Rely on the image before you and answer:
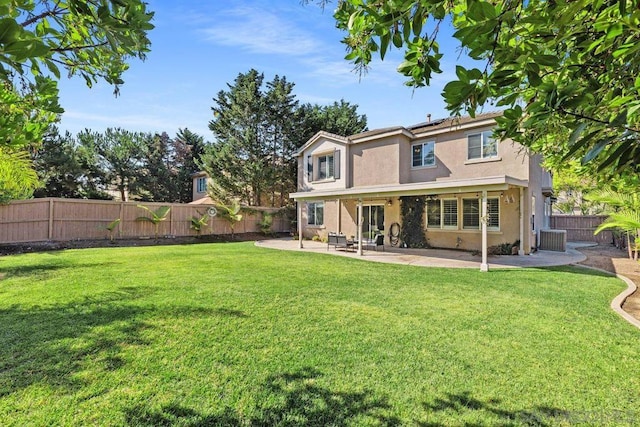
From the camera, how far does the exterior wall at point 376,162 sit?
17.7m

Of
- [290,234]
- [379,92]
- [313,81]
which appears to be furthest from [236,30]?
[290,234]

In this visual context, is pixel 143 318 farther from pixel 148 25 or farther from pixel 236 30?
pixel 236 30

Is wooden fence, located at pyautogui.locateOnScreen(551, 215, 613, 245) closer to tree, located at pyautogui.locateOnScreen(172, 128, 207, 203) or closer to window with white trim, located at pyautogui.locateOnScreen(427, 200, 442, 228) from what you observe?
window with white trim, located at pyautogui.locateOnScreen(427, 200, 442, 228)

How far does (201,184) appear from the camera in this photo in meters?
34.6

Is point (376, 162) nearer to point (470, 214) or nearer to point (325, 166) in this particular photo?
point (325, 166)

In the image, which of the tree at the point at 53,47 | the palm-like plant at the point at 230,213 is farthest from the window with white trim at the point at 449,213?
the tree at the point at 53,47

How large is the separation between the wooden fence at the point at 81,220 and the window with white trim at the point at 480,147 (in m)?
16.5

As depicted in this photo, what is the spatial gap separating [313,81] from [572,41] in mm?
5946

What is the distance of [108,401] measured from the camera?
123 inches

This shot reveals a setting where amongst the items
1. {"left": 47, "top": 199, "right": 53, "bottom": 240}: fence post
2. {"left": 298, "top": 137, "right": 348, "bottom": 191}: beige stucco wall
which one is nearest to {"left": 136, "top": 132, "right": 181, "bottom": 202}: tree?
{"left": 47, "top": 199, "right": 53, "bottom": 240}: fence post

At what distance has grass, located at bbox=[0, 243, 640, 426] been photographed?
3.04 metres

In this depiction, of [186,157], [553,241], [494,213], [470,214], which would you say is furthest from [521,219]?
[186,157]

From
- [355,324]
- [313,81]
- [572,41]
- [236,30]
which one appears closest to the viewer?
[572,41]

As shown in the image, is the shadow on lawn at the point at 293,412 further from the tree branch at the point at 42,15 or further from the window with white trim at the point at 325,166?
the window with white trim at the point at 325,166
